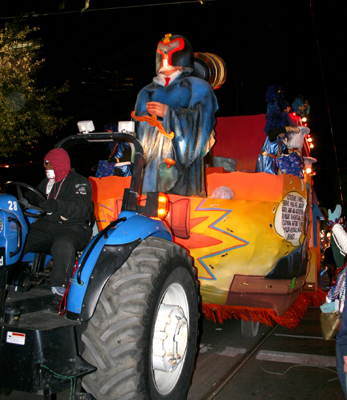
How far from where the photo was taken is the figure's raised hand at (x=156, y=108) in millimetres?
4629

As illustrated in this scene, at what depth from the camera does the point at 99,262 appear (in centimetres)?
242

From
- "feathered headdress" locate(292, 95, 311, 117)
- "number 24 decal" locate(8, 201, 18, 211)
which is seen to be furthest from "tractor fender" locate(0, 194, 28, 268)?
"feathered headdress" locate(292, 95, 311, 117)

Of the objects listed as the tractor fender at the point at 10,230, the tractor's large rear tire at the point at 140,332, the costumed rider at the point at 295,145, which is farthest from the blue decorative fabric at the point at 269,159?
the tractor fender at the point at 10,230

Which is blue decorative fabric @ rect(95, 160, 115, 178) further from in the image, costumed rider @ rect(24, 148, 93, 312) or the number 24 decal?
the number 24 decal

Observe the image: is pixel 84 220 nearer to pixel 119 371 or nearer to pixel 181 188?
pixel 119 371

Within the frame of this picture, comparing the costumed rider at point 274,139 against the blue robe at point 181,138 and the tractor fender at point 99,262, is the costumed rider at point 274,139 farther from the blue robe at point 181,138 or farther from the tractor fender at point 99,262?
the tractor fender at point 99,262

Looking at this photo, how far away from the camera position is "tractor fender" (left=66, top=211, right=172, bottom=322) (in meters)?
2.30

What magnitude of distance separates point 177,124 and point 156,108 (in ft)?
1.09

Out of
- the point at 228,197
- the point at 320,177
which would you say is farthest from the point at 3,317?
the point at 320,177

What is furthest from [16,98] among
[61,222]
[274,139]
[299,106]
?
[61,222]

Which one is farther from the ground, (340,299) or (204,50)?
(204,50)

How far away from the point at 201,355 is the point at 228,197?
70.0 inches

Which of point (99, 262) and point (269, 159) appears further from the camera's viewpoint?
point (269, 159)

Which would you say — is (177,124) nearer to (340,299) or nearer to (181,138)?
(181,138)
